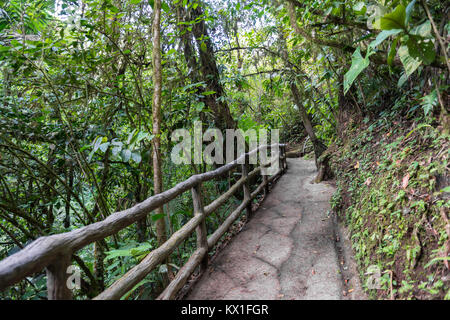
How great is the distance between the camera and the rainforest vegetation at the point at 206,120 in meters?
1.92

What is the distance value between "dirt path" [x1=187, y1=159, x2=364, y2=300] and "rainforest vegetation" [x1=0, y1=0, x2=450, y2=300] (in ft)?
0.95

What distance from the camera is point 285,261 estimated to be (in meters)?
2.88

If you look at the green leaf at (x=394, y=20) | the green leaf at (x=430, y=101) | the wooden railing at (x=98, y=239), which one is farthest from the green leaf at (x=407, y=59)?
the wooden railing at (x=98, y=239)

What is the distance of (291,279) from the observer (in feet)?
8.30

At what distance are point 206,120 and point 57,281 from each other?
419 centimetres

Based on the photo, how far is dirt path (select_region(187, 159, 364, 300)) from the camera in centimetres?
234

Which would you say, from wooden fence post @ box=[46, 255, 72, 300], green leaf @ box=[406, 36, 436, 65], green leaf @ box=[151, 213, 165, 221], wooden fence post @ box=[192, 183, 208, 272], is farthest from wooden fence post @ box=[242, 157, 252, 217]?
wooden fence post @ box=[46, 255, 72, 300]

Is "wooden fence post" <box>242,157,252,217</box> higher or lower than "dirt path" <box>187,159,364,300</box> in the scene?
higher

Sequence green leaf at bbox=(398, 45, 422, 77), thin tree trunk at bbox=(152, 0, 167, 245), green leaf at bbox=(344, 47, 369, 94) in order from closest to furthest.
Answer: green leaf at bbox=(398, 45, 422, 77) < green leaf at bbox=(344, 47, 369, 94) < thin tree trunk at bbox=(152, 0, 167, 245)

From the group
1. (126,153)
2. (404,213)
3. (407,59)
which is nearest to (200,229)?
(126,153)

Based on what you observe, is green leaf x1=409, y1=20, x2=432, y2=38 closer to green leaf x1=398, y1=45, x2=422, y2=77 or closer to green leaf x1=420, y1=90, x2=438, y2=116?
green leaf x1=398, y1=45, x2=422, y2=77

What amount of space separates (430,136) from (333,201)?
1786 millimetres
